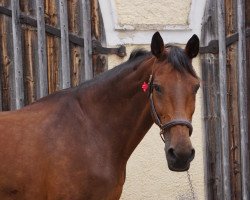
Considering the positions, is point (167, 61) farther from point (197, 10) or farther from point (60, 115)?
point (197, 10)

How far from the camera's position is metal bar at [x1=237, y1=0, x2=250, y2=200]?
19.1ft

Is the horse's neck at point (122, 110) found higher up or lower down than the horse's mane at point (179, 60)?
lower down

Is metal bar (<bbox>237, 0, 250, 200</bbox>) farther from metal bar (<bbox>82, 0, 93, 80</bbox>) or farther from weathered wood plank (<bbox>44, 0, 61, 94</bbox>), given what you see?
weathered wood plank (<bbox>44, 0, 61, 94</bbox>)

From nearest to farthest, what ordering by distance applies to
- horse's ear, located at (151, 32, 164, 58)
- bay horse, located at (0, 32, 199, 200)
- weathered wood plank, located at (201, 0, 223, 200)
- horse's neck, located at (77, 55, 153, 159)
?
bay horse, located at (0, 32, 199, 200) → horse's ear, located at (151, 32, 164, 58) → horse's neck, located at (77, 55, 153, 159) → weathered wood plank, located at (201, 0, 223, 200)

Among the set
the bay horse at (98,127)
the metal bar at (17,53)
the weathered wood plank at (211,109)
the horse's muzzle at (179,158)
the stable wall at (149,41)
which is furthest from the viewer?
the weathered wood plank at (211,109)

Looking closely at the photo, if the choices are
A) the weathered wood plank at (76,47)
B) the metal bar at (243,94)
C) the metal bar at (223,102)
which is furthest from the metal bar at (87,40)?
the metal bar at (243,94)

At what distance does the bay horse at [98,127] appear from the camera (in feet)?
12.1

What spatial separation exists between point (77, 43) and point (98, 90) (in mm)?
1759

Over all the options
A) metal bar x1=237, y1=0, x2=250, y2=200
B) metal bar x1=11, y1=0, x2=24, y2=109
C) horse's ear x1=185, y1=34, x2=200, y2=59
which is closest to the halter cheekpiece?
horse's ear x1=185, y1=34, x2=200, y2=59

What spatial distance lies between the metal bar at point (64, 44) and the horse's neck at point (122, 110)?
5.33 ft

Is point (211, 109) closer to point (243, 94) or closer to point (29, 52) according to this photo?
point (243, 94)

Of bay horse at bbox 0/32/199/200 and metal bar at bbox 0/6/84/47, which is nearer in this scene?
bay horse at bbox 0/32/199/200

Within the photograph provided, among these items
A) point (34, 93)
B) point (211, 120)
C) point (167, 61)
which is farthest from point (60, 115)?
point (211, 120)

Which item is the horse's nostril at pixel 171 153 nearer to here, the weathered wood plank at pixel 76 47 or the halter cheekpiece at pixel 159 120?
the halter cheekpiece at pixel 159 120
